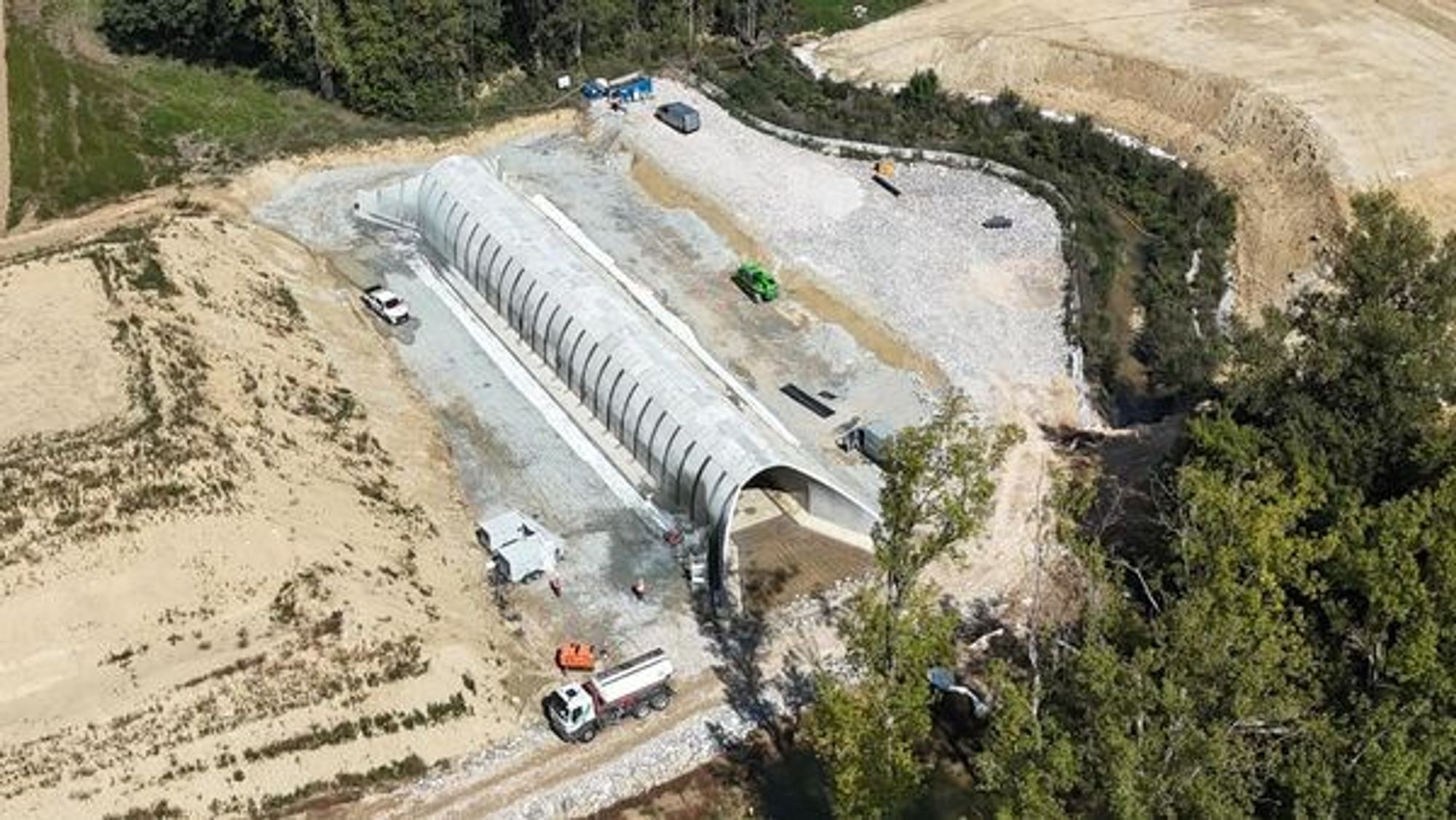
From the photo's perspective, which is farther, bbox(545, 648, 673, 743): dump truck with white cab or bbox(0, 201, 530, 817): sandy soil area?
bbox(545, 648, 673, 743): dump truck with white cab

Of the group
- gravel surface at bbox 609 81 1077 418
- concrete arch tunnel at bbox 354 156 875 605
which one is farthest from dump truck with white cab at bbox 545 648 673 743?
gravel surface at bbox 609 81 1077 418

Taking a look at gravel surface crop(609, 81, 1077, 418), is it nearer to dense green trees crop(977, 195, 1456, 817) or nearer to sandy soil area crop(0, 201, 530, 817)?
dense green trees crop(977, 195, 1456, 817)

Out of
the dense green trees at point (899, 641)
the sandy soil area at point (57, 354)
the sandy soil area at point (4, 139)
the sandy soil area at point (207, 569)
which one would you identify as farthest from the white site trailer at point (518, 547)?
the sandy soil area at point (4, 139)

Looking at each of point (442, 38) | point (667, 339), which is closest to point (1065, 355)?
point (667, 339)

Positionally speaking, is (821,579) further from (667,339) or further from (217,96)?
(217,96)

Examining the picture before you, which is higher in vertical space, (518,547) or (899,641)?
(899,641)

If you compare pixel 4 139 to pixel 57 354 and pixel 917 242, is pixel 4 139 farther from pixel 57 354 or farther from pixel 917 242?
pixel 917 242

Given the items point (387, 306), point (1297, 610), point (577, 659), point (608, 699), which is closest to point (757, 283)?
point (387, 306)
